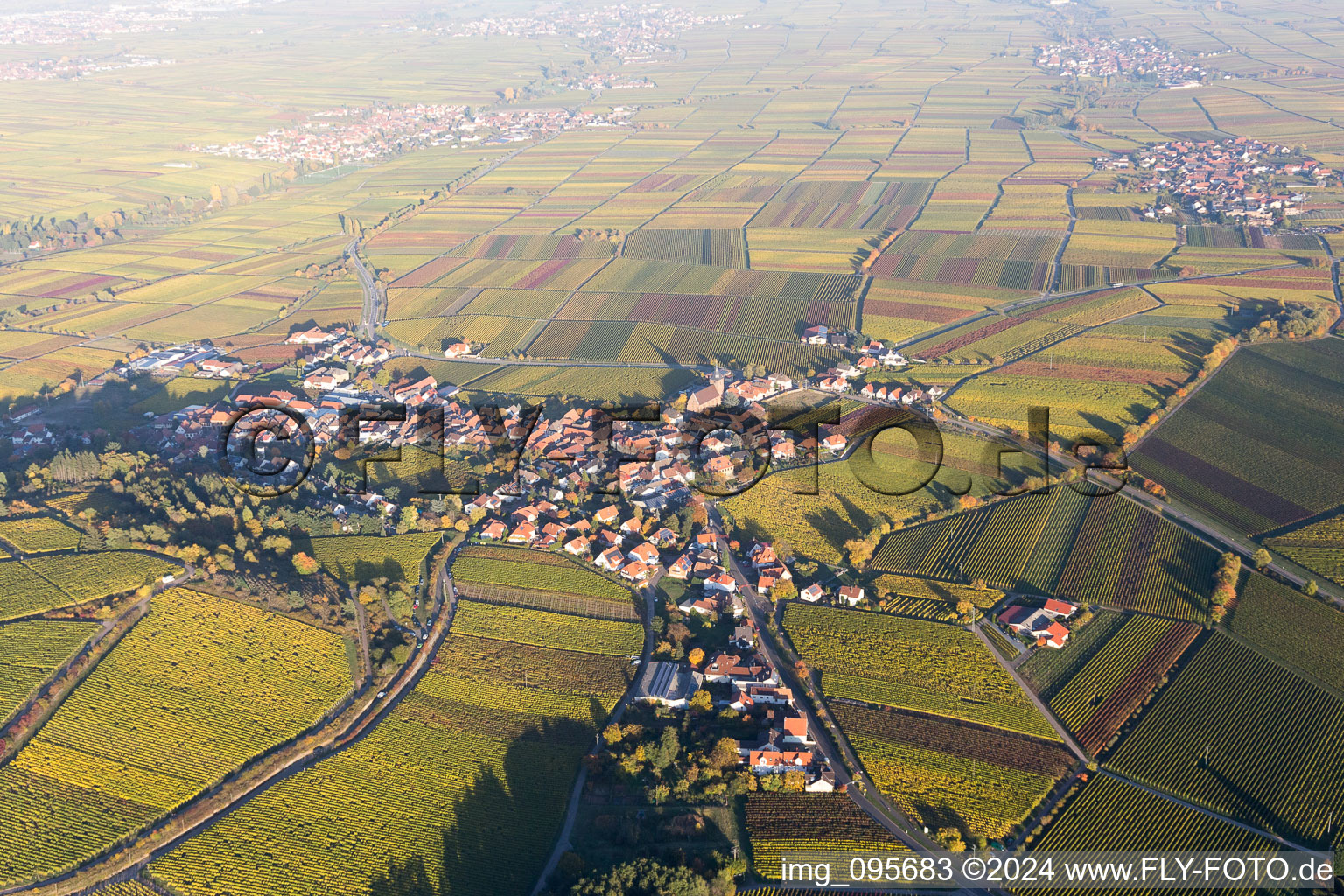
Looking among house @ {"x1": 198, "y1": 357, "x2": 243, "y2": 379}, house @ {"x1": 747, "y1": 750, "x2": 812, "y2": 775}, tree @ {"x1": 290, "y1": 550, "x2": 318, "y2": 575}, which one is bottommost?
house @ {"x1": 747, "y1": 750, "x2": 812, "y2": 775}

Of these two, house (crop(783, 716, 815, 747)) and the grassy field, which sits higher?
house (crop(783, 716, 815, 747))

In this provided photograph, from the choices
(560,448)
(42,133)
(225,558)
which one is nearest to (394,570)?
(225,558)

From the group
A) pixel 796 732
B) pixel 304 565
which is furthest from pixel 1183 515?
pixel 304 565

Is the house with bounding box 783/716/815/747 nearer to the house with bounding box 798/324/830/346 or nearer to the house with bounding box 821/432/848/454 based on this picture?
the house with bounding box 821/432/848/454

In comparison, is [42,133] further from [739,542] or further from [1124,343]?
[1124,343]

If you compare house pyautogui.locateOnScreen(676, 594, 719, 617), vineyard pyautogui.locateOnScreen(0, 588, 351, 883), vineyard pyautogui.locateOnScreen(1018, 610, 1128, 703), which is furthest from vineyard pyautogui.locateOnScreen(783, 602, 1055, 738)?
vineyard pyautogui.locateOnScreen(0, 588, 351, 883)

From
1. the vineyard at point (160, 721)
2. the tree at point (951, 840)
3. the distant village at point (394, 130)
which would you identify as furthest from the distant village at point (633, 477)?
the distant village at point (394, 130)

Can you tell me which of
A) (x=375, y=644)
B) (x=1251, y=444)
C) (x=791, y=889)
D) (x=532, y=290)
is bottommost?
(x=791, y=889)
